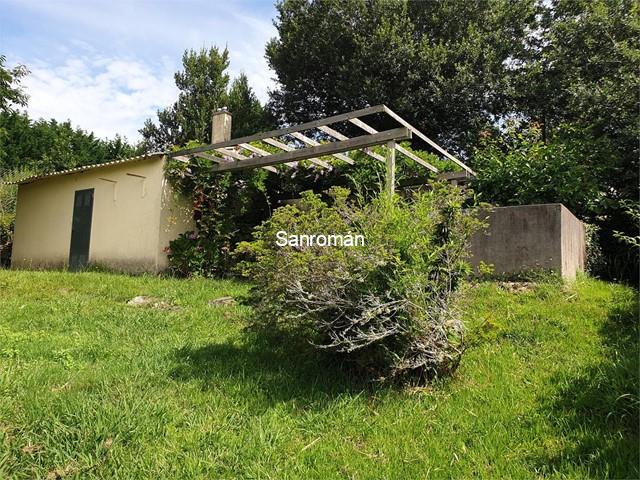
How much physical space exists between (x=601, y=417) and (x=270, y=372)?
2.19 metres

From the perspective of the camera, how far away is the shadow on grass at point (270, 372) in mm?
3148

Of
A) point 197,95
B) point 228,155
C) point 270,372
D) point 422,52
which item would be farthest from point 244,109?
point 270,372

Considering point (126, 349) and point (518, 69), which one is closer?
point (126, 349)

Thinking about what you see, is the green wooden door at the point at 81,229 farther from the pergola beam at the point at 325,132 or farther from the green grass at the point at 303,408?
the green grass at the point at 303,408

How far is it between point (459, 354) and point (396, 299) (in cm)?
67

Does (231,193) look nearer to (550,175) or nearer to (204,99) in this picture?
(550,175)

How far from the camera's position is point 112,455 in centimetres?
237

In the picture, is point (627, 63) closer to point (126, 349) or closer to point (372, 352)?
point (372, 352)

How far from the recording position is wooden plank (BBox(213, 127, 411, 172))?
671cm

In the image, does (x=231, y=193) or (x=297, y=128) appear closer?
(x=297, y=128)

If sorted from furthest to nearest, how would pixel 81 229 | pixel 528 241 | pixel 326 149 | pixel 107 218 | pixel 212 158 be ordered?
pixel 81 229 → pixel 107 218 → pixel 212 158 → pixel 326 149 → pixel 528 241

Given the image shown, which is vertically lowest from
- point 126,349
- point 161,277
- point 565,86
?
point 126,349

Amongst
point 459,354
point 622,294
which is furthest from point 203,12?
point 622,294

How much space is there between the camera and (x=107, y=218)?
10594 mm
